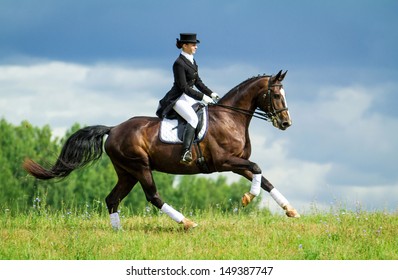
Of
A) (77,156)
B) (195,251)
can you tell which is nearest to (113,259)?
(195,251)

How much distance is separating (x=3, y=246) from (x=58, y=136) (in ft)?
140

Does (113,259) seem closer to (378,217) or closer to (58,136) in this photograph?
(378,217)

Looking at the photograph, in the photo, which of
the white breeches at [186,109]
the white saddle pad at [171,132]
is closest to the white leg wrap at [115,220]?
the white saddle pad at [171,132]

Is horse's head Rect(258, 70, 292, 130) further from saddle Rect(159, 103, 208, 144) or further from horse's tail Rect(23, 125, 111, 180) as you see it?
horse's tail Rect(23, 125, 111, 180)

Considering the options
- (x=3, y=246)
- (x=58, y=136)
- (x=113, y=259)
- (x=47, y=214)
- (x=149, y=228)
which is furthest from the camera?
(x=58, y=136)

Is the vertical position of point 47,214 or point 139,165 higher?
point 139,165

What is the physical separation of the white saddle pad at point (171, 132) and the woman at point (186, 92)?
176mm

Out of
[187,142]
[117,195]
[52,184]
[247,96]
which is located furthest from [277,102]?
[52,184]

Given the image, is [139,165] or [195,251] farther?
[139,165]

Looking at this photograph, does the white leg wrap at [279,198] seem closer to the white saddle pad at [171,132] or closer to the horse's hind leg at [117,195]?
the white saddle pad at [171,132]

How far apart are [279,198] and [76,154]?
13.4 feet

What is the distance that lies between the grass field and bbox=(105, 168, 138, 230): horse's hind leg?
0.95 feet

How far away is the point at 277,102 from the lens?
1128 centimetres

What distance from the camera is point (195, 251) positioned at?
9805 millimetres
